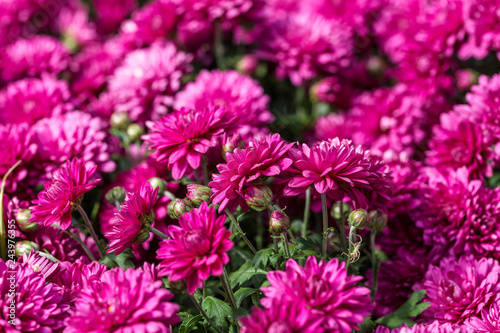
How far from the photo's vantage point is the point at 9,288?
3.47 feet

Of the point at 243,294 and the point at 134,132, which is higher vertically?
the point at 134,132

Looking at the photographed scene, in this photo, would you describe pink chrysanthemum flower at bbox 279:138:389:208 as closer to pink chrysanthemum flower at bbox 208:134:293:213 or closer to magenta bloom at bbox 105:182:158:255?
pink chrysanthemum flower at bbox 208:134:293:213

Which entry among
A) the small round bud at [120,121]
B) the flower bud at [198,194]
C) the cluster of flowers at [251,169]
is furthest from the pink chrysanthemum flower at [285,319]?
Result: the small round bud at [120,121]

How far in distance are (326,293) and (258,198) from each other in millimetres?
257

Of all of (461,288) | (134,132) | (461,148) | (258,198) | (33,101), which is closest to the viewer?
(258,198)

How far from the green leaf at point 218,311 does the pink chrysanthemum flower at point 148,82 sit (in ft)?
3.14

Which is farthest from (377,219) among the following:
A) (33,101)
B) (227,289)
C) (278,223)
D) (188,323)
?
(33,101)

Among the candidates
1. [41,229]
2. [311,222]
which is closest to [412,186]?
[311,222]

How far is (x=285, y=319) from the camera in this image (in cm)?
92

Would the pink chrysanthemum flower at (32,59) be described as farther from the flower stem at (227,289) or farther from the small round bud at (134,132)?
the flower stem at (227,289)

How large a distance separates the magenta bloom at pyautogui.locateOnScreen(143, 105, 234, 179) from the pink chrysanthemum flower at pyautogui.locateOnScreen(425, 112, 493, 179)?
80 centimetres

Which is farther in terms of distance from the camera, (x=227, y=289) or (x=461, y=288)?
(x=461, y=288)

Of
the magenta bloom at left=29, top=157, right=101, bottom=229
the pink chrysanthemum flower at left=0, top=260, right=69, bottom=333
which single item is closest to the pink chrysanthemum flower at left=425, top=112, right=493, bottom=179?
the magenta bloom at left=29, top=157, right=101, bottom=229

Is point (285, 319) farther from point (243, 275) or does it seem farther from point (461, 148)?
point (461, 148)
